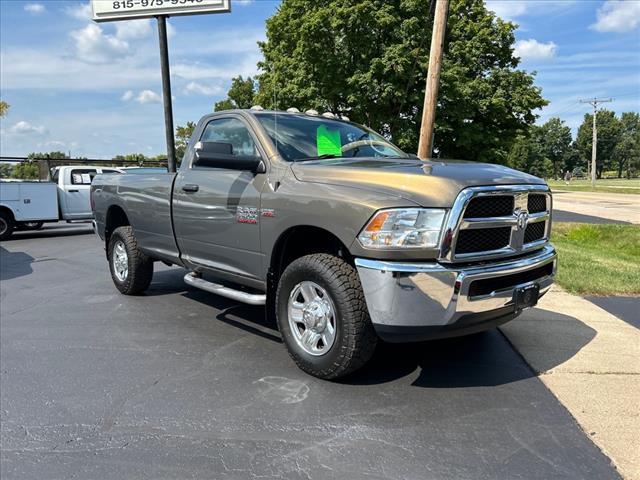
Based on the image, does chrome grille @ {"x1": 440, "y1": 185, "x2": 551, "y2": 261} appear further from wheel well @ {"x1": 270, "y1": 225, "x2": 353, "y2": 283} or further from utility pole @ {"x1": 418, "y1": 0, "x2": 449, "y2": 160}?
utility pole @ {"x1": 418, "y1": 0, "x2": 449, "y2": 160}

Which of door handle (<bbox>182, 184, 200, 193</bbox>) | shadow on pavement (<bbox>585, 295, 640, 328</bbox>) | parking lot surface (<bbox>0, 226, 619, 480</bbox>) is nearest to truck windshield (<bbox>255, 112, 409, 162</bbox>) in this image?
door handle (<bbox>182, 184, 200, 193</bbox>)

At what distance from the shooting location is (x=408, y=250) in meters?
3.02

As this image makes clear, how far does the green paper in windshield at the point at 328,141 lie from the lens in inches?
171

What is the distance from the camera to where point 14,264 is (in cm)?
913

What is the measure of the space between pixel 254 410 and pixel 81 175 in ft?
42.8

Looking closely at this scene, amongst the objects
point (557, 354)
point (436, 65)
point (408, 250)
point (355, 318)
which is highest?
point (436, 65)

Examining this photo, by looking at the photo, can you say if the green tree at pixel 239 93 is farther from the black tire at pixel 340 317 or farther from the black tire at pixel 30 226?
the black tire at pixel 340 317

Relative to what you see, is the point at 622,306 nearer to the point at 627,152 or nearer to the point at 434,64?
the point at 434,64

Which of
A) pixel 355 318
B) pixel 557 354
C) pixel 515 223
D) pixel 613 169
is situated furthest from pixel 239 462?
pixel 613 169

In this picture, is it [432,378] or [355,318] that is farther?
[432,378]

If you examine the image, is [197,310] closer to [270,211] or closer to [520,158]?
[270,211]

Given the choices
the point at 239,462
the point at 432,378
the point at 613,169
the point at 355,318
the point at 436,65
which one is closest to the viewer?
the point at 239,462

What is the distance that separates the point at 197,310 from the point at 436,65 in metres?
5.98

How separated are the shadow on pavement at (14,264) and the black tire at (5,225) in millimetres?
1955
